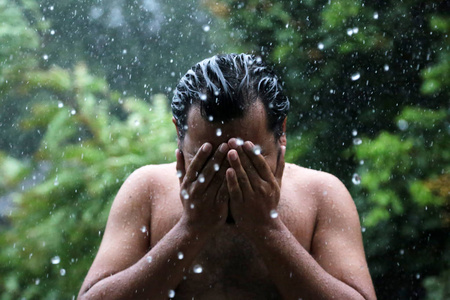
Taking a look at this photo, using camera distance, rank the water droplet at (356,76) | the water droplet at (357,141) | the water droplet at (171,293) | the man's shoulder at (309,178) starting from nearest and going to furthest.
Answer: the water droplet at (171,293) → the man's shoulder at (309,178) → the water droplet at (357,141) → the water droplet at (356,76)

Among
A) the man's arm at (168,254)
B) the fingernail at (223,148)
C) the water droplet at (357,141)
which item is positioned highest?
the water droplet at (357,141)

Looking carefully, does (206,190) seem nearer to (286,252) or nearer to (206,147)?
(206,147)

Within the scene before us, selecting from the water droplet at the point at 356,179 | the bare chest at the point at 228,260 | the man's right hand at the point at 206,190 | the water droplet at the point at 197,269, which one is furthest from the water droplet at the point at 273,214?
the water droplet at the point at 356,179

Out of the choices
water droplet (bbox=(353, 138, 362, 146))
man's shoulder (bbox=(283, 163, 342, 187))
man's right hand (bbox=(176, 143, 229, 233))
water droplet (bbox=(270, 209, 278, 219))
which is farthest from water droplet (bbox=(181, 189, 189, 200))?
water droplet (bbox=(353, 138, 362, 146))

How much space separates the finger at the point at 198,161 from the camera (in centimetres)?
151

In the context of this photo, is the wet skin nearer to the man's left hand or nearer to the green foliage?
the man's left hand

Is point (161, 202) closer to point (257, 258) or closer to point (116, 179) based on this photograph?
point (257, 258)

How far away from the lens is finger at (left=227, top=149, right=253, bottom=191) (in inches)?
59.2

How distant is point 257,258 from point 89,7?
3274 millimetres

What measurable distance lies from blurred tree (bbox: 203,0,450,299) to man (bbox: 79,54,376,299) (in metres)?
1.43

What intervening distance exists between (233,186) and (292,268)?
0.92 ft

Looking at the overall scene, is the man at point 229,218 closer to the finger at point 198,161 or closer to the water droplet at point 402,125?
the finger at point 198,161

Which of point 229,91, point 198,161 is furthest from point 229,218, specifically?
point 229,91

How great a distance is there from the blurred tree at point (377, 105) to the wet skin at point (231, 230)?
1415 mm
